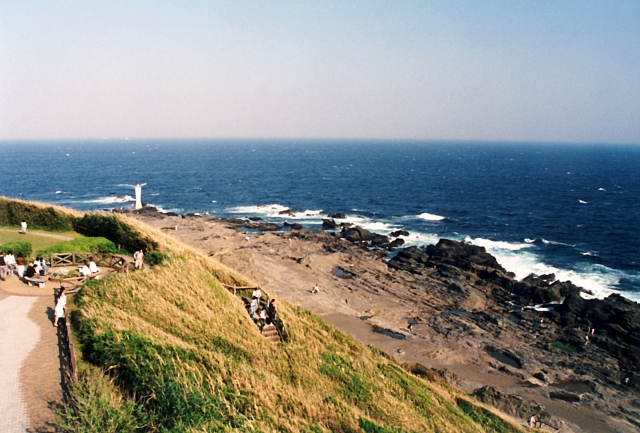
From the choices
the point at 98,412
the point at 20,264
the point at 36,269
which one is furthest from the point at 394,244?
the point at 98,412

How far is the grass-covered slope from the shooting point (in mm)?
12255

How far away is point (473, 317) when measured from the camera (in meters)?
35.8

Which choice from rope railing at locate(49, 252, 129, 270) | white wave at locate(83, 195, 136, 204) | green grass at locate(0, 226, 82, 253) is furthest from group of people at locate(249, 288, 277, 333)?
white wave at locate(83, 195, 136, 204)

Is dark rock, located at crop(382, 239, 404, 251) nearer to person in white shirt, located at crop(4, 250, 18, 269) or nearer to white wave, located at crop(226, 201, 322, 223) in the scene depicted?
white wave, located at crop(226, 201, 322, 223)

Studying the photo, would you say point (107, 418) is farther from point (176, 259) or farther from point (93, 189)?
point (93, 189)

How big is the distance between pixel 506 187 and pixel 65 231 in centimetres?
9975

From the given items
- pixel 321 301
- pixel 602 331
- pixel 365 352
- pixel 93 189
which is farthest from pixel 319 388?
pixel 93 189

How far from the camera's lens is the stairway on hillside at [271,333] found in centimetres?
2059

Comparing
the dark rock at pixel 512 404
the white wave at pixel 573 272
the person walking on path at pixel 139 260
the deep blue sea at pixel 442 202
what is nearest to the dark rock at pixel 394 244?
the deep blue sea at pixel 442 202

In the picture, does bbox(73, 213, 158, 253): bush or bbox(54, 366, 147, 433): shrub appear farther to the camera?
bbox(73, 213, 158, 253): bush

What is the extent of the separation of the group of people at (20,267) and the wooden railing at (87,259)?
93 cm

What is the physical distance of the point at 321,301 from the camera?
37031 millimetres

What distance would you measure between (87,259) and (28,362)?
1050cm

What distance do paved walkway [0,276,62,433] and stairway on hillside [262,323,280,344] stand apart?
27.9ft
